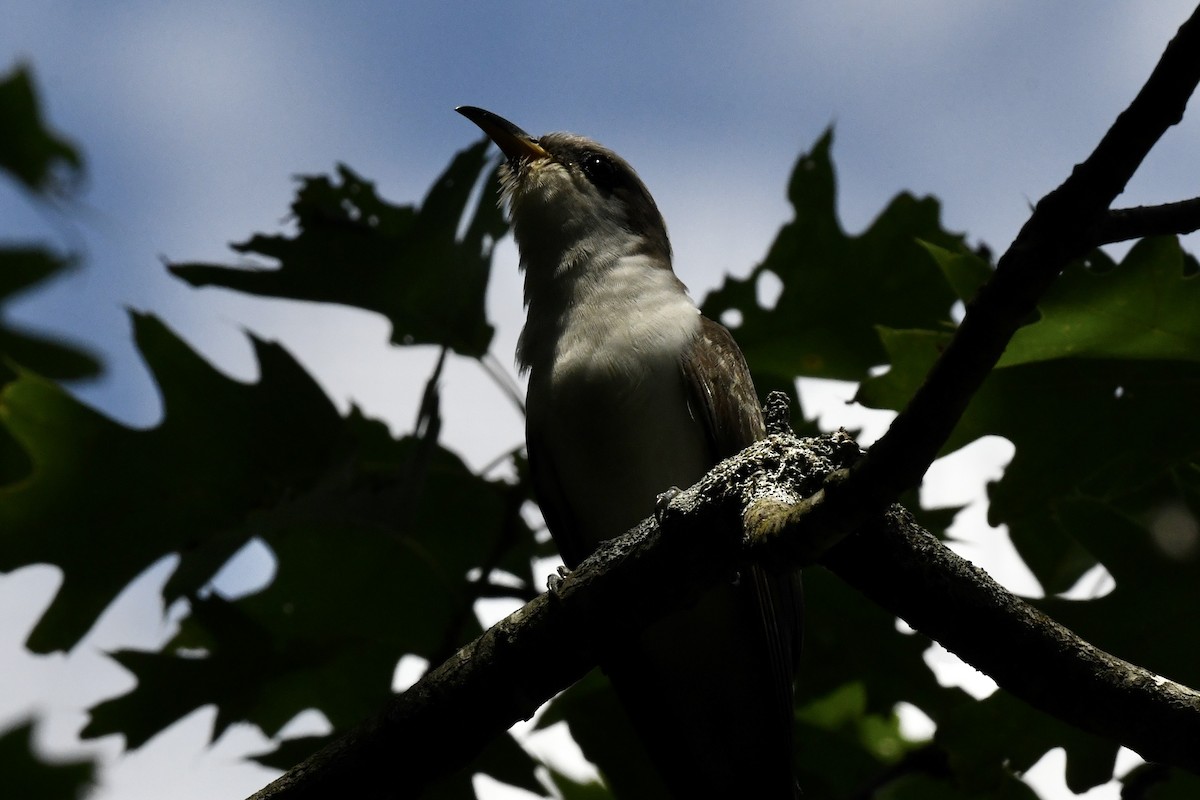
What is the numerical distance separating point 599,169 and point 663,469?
1.74m

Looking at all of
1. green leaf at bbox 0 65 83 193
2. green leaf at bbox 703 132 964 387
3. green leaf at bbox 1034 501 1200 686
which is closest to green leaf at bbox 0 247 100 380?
green leaf at bbox 0 65 83 193

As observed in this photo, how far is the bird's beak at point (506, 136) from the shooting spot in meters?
5.61

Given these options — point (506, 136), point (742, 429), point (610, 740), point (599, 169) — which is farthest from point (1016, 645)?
point (506, 136)

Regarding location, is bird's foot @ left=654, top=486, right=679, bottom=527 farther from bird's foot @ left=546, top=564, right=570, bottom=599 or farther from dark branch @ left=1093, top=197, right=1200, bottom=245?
dark branch @ left=1093, top=197, right=1200, bottom=245

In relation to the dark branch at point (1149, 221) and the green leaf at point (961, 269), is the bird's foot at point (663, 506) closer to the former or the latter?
the dark branch at point (1149, 221)

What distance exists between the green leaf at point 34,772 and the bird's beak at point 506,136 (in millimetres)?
3153

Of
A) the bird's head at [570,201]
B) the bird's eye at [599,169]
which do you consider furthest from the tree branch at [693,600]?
the bird's eye at [599,169]

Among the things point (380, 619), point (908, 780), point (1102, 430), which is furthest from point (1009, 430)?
point (380, 619)

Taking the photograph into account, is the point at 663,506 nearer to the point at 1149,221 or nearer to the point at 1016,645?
the point at 1016,645

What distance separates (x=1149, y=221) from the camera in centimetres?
212

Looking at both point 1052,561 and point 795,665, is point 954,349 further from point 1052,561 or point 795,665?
point 1052,561

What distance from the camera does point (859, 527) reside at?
98.0 inches

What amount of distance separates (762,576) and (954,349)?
1919 mm

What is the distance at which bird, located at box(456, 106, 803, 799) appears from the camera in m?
4.30
